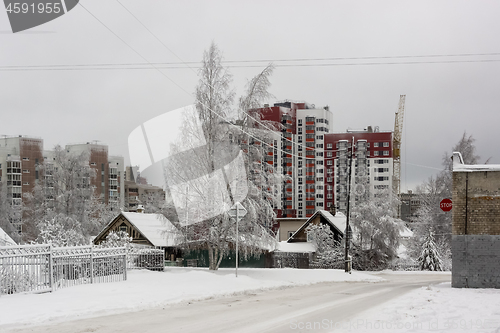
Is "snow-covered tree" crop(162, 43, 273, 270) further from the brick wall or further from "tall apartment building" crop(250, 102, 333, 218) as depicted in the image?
"tall apartment building" crop(250, 102, 333, 218)

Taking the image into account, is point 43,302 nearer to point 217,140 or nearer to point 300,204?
point 217,140

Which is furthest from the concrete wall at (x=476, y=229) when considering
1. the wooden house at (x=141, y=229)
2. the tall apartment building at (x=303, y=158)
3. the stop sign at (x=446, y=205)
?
the tall apartment building at (x=303, y=158)

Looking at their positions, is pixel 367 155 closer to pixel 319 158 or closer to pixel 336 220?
pixel 319 158

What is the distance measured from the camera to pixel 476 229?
20.1 metres

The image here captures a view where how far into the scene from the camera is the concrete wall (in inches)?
782

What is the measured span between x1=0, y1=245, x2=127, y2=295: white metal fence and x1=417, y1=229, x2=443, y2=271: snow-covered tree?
3779 centimetres

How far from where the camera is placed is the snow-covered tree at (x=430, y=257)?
163 ft

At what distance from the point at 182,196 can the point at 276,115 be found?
110311mm

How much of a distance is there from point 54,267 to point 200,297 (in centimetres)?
459

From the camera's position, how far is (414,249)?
55094 mm

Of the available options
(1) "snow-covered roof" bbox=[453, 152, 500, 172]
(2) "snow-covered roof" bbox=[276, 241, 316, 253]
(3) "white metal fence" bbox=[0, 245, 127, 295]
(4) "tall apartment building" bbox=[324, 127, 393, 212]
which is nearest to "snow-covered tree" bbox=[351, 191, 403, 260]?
(2) "snow-covered roof" bbox=[276, 241, 316, 253]

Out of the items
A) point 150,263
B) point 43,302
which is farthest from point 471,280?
point 150,263

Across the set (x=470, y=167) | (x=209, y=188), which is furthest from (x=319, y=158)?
(x=470, y=167)

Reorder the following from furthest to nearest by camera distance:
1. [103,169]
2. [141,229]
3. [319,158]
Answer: [319,158], [103,169], [141,229]
